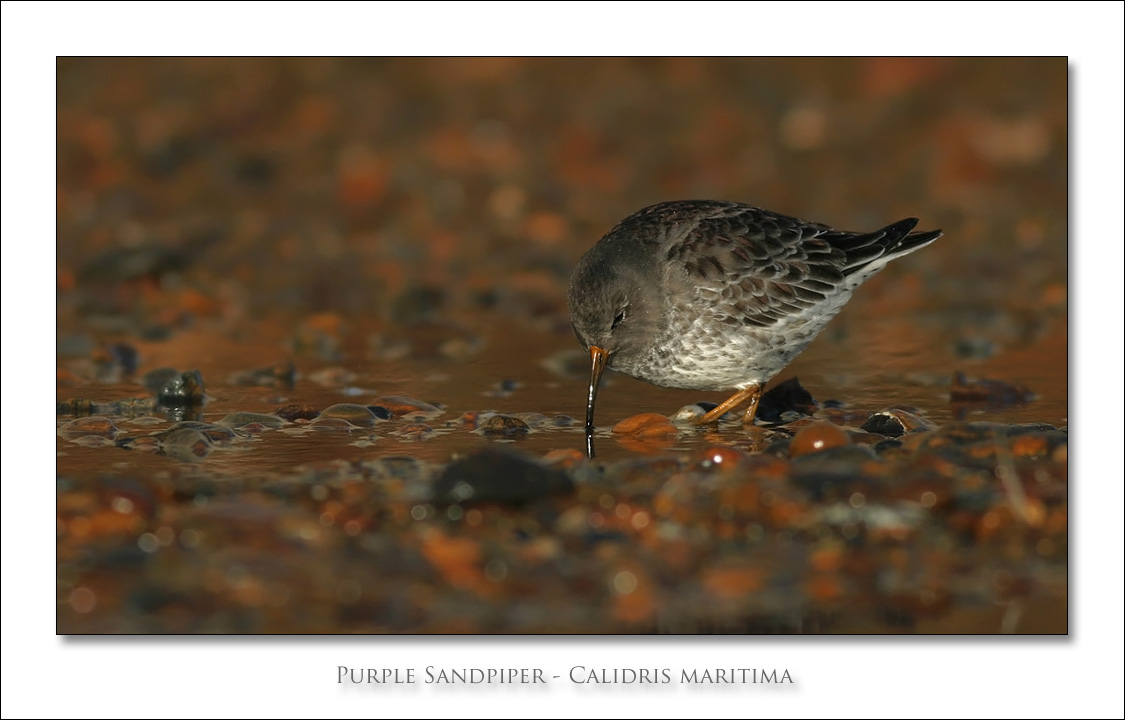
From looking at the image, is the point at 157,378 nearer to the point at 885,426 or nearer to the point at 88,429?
the point at 88,429

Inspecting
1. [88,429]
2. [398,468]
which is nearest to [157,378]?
[88,429]

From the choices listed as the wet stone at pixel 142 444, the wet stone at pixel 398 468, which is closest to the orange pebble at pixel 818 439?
the wet stone at pixel 398 468

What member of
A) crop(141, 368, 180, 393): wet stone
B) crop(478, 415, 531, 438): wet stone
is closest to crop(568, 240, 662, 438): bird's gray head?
crop(478, 415, 531, 438): wet stone

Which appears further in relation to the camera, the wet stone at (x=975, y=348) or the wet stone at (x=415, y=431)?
the wet stone at (x=975, y=348)

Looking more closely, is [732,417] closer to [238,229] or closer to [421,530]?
[421,530]

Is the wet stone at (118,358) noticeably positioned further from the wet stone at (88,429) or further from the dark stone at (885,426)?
the dark stone at (885,426)

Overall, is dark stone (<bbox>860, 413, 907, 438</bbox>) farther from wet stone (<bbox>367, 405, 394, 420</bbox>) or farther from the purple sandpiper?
wet stone (<bbox>367, 405, 394, 420</bbox>)

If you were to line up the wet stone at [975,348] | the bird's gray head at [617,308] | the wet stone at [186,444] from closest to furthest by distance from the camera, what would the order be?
the wet stone at [186,444] → the bird's gray head at [617,308] → the wet stone at [975,348]
